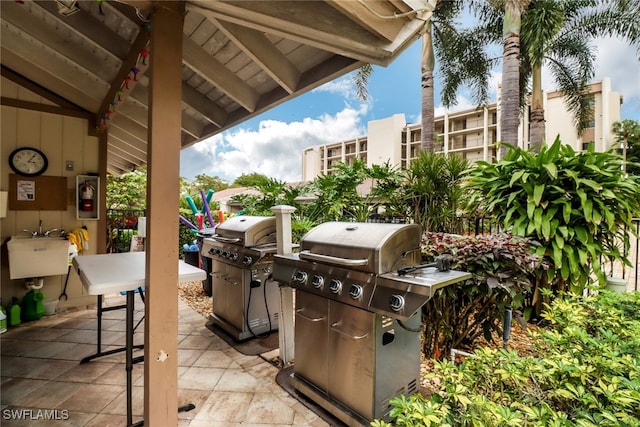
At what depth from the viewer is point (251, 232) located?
10.9 feet

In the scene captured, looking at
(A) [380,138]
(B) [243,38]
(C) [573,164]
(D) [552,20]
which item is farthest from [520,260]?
(A) [380,138]

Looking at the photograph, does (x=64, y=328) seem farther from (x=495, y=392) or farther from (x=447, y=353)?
(x=495, y=392)

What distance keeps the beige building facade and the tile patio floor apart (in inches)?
721

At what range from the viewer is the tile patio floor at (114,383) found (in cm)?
215

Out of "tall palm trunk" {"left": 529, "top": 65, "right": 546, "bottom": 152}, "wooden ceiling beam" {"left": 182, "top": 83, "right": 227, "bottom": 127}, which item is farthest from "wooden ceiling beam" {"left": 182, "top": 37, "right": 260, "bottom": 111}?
"tall palm trunk" {"left": 529, "top": 65, "right": 546, "bottom": 152}

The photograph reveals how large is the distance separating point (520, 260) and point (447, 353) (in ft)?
3.61

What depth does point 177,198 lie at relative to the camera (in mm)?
1825

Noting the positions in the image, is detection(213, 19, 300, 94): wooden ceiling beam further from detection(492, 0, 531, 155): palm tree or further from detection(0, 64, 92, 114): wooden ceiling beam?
detection(492, 0, 531, 155): palm tree

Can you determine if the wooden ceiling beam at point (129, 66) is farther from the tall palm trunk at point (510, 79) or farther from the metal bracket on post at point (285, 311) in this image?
the tall palm trunk at point (510, 79)

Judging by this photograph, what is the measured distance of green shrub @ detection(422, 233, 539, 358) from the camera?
236 cm

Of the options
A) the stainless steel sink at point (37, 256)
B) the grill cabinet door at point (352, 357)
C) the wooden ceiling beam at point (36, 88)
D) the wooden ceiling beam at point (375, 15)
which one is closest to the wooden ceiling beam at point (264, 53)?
the wooden ceiling beam at point (375, 15)

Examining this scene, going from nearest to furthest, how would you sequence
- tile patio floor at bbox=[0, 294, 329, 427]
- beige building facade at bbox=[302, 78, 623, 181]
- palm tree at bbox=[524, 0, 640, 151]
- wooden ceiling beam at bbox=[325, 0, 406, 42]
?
wooden ceiling beam at bbox=[325, 0, 406, 42], tile patio floor at bbox=[0, 294, 329, 427], palm tree at bbox=[524, 0, 640, 151], beige building facade at bbox=[302, 78, 623, 181]

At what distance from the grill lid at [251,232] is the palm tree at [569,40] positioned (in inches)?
305

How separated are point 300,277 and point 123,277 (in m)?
1.20
